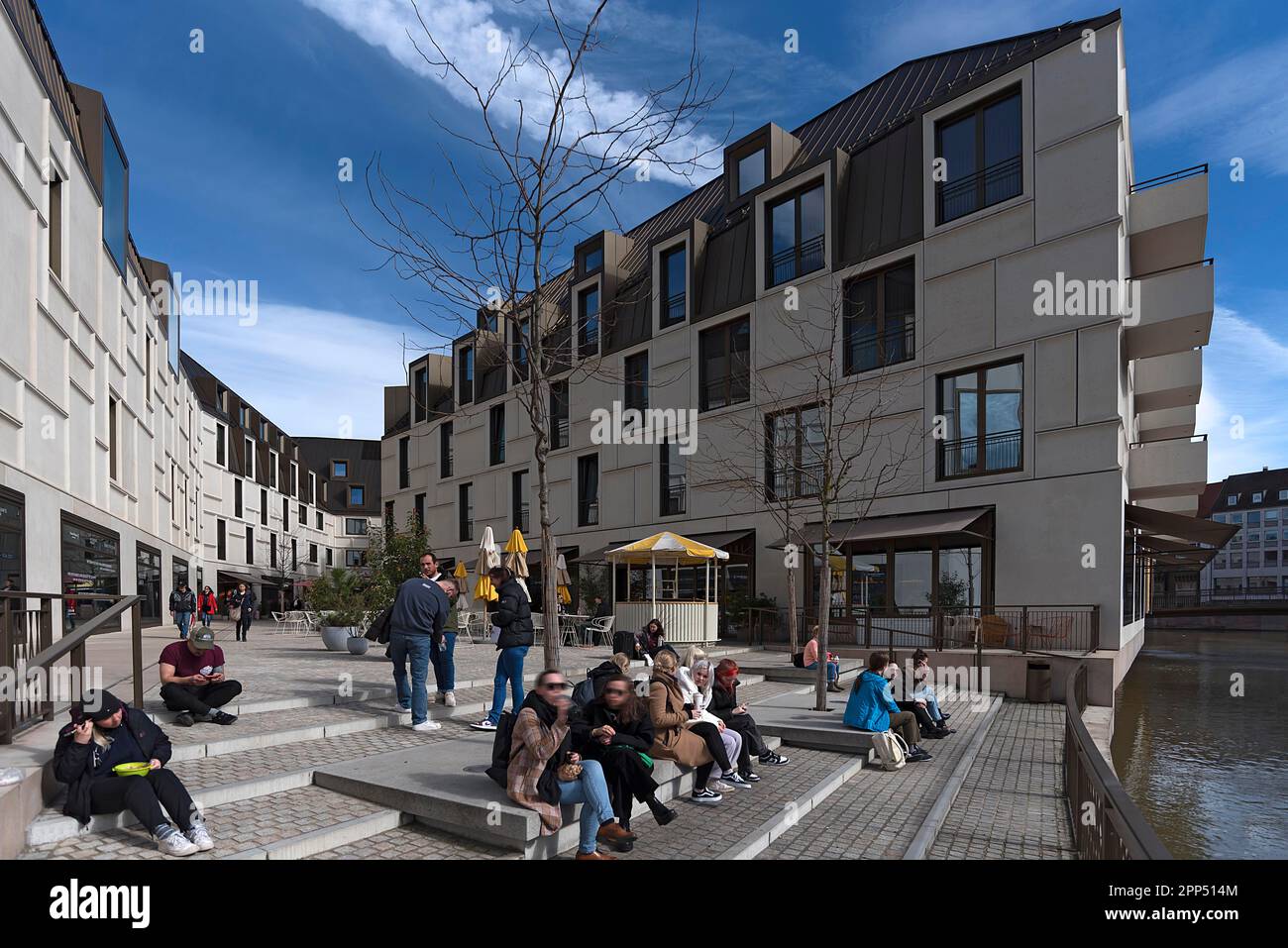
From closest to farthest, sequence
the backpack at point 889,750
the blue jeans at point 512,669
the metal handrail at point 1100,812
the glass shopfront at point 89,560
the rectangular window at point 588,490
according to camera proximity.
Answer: the metal handrail at point 1100,812
the blue jeans at point 512,669
the backpack at point 889,750
the glass shopfront at point 89,560
the rectangular window at point 588,490

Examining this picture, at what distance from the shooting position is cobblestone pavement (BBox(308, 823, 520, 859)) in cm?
514

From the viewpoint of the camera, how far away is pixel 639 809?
6477 millimetres

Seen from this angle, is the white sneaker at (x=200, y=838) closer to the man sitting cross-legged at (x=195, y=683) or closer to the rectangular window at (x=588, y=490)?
the man sitting cross-legged at (x=195, y=683)

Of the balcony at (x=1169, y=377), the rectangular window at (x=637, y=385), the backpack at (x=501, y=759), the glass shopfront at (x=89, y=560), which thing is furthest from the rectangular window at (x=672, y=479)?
the backpack at (x=501, y=759)

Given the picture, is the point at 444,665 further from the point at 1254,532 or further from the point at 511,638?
the point at 1254,532

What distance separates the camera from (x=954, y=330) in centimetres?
1941

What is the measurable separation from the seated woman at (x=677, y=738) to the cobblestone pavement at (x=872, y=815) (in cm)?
95

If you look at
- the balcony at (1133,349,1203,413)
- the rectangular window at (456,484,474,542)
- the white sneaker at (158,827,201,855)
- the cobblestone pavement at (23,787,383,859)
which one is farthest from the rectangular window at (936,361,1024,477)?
the rectangular window at (456,484,474,542)

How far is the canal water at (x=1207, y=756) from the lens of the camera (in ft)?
27.4

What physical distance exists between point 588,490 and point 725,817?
2419 centimetres
